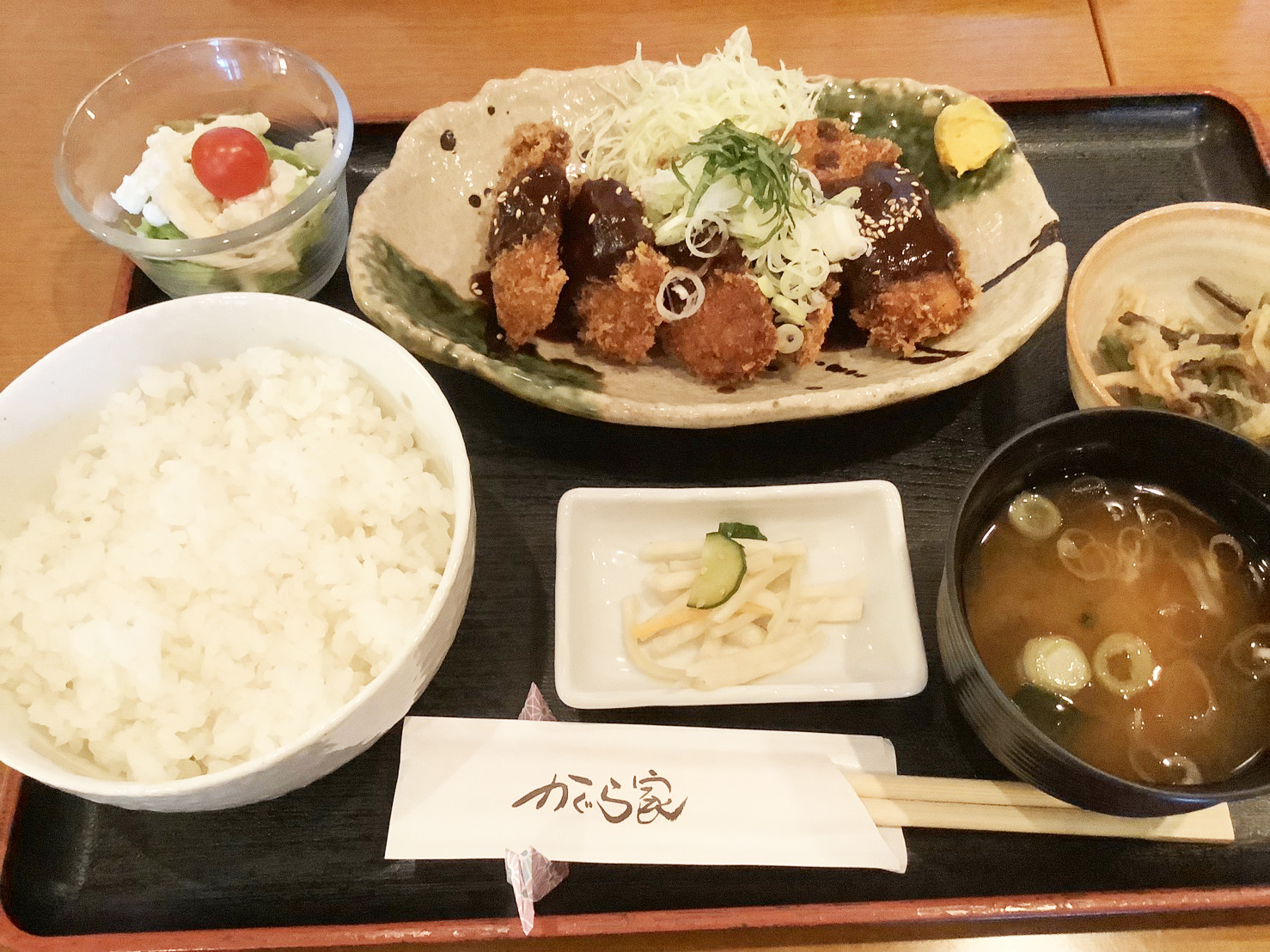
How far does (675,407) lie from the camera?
5.76 ft

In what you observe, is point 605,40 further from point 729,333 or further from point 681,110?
point 729,333

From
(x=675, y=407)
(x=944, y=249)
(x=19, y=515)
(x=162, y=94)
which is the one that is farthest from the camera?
(x=162, y=94)

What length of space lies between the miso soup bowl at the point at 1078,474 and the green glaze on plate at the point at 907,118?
974 mm

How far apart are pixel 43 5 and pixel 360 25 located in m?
1.06

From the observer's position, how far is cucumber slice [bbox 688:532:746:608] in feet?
5.19

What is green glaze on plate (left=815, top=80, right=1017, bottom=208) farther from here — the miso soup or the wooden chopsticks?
the wooden chopsticks

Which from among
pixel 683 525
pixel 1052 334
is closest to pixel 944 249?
pixel 1052 334

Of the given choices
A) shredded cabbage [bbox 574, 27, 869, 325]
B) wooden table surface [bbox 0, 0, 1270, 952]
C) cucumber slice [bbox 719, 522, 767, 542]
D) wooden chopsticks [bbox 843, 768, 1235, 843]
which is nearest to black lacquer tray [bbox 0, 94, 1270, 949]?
wooden chopsticks [bbox 843, 768, 1235, 843]

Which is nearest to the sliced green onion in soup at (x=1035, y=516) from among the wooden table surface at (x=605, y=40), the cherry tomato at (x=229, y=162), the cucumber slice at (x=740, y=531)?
the cucumber slice at (x=740, y=531)

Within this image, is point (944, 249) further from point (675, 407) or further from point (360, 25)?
point (360, 25)

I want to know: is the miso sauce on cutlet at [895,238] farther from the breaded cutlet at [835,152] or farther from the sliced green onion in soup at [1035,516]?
the sliced green onion in soup at [1035,516]

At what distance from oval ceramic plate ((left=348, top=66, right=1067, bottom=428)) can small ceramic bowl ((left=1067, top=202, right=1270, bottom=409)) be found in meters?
0.10

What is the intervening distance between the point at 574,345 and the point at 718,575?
2.52 feet

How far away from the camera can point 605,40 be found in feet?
8.81
